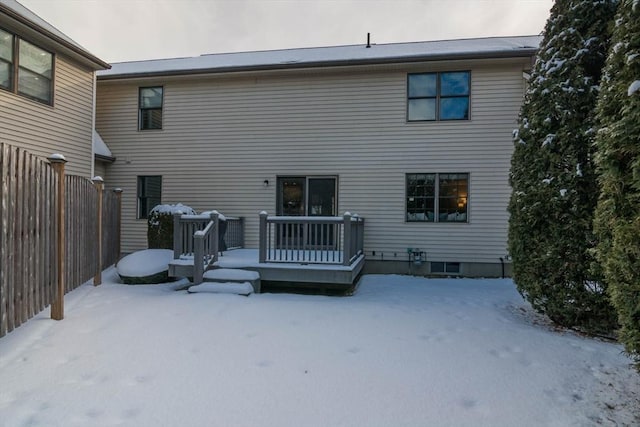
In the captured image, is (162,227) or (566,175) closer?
(566,175)

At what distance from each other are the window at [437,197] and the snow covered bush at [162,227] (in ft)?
18.2

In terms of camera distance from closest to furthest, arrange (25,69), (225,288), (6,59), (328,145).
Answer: (225,288) < (6,59) < (25,69) < (328,145)

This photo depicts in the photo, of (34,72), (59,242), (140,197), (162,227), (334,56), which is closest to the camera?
(59,242)

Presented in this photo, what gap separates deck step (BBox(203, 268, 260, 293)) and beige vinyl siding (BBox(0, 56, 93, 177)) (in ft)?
17.3

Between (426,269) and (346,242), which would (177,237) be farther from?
(426,269)

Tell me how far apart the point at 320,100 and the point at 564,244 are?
21.5ft

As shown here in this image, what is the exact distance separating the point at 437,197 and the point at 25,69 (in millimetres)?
9907

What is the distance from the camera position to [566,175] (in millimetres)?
4234

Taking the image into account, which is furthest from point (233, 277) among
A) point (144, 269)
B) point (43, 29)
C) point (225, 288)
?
point (43, 29)

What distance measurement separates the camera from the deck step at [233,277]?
19.9 feet

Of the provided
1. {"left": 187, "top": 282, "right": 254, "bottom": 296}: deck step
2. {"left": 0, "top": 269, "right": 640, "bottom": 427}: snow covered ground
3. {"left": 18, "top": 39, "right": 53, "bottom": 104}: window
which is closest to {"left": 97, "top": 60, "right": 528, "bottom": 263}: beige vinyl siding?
{"left": 18, "top": 39, "right": 53, "bottom": 104}: window

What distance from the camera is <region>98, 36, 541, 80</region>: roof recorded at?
8.12m

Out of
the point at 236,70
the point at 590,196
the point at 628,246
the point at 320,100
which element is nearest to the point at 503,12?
the point at 320,100

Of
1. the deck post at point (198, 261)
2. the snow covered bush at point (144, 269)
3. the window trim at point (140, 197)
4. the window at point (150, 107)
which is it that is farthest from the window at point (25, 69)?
the deck post at point (198, 261)
